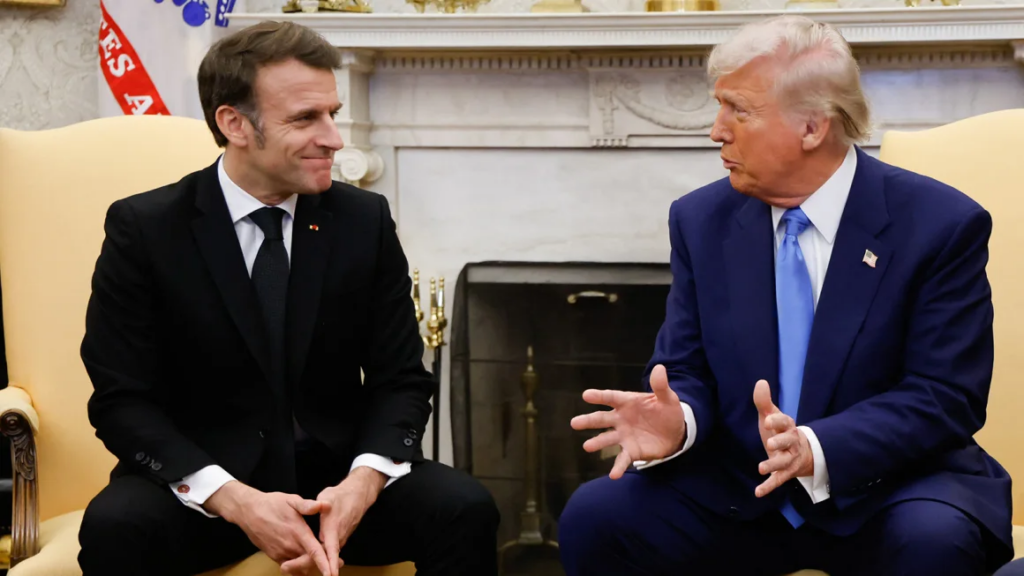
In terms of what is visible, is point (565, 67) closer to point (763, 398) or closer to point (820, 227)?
point (820, 227)

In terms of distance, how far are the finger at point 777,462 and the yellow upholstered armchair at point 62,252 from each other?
1.30 m

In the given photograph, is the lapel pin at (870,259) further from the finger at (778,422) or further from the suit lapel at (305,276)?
the suit lapel at (305,276)

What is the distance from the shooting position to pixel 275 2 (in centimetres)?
340

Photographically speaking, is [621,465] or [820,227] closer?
[621,465]

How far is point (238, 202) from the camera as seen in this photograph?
2021 millimetres

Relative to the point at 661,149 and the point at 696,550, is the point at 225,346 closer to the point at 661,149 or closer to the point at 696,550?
the point at 696,550

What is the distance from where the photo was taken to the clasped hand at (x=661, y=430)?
5.34ft

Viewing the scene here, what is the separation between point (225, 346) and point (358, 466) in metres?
0.31

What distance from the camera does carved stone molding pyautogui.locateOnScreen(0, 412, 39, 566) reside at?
1998 millimetres

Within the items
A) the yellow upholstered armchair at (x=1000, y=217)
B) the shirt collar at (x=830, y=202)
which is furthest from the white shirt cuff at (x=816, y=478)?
the yellow upholstered armchair at (x=1000, y=217)

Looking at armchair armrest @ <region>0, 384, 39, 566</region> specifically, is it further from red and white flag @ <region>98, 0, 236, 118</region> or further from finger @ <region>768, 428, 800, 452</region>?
finger @ <region>768, 428, 800, 452</region>

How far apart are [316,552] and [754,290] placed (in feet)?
2.72

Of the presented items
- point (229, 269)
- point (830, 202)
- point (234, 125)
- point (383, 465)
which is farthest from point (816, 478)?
point (234, 125)

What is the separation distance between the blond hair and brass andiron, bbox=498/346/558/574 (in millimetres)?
1572
